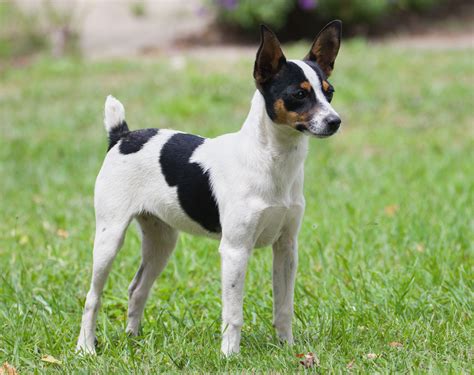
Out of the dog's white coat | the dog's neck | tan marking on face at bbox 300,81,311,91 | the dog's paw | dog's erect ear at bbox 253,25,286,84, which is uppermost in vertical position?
dog's erect ear at bbox 253,25,286,84

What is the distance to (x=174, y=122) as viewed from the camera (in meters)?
9.77

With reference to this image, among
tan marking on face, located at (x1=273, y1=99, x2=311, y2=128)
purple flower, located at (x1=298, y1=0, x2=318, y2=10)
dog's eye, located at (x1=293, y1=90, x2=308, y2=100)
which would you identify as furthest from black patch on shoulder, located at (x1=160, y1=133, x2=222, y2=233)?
purple flower, located at (x1=298, y1=0, x2=318, y2=10)

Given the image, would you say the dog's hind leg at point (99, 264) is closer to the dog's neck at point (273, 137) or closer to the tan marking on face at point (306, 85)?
the dog's neck at point (273, 137)

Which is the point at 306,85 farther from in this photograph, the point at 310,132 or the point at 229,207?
the point at 229,207

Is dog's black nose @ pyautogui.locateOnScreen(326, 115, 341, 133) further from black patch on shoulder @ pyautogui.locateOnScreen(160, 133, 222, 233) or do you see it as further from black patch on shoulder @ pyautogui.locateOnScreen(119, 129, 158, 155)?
black patch on shoulder @ pyautogui.locateOnScreen(119, 129, 158, 155)

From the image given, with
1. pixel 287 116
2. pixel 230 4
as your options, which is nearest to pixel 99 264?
pixel 287 116

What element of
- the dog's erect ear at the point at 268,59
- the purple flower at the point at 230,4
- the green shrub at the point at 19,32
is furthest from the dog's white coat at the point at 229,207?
the green shrub at the point at 19,32

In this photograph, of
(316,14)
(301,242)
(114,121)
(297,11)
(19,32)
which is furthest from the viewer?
(297,11)

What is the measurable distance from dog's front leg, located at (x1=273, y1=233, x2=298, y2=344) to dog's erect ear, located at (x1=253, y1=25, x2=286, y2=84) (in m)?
0.85

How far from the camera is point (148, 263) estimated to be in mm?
4312

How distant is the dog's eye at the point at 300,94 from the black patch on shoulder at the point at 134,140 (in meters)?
0.96

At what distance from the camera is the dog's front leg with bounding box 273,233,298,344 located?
3.96m

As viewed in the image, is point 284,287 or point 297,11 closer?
point 284,287

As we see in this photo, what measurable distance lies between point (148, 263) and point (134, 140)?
0.67 meters
